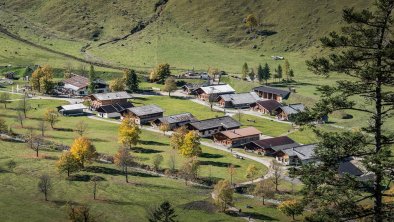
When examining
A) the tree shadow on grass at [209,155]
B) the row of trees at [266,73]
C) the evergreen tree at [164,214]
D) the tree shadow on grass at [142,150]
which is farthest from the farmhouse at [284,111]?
the evergreen tree at [164,214]

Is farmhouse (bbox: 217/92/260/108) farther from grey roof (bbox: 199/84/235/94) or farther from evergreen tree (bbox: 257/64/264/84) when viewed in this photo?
evergreen tree (bbox: 257/64/264/84)

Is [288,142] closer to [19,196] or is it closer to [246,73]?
[19,196]

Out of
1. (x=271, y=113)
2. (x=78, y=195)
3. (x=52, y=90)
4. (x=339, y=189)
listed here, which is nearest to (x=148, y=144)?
(x=78, y=195)

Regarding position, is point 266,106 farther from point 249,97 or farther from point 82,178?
point 82,178

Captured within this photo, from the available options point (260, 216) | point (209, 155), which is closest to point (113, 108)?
point (209, 155)

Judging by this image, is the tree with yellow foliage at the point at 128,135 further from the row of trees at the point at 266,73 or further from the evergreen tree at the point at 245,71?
the evergreen tree at the point at 245,71
